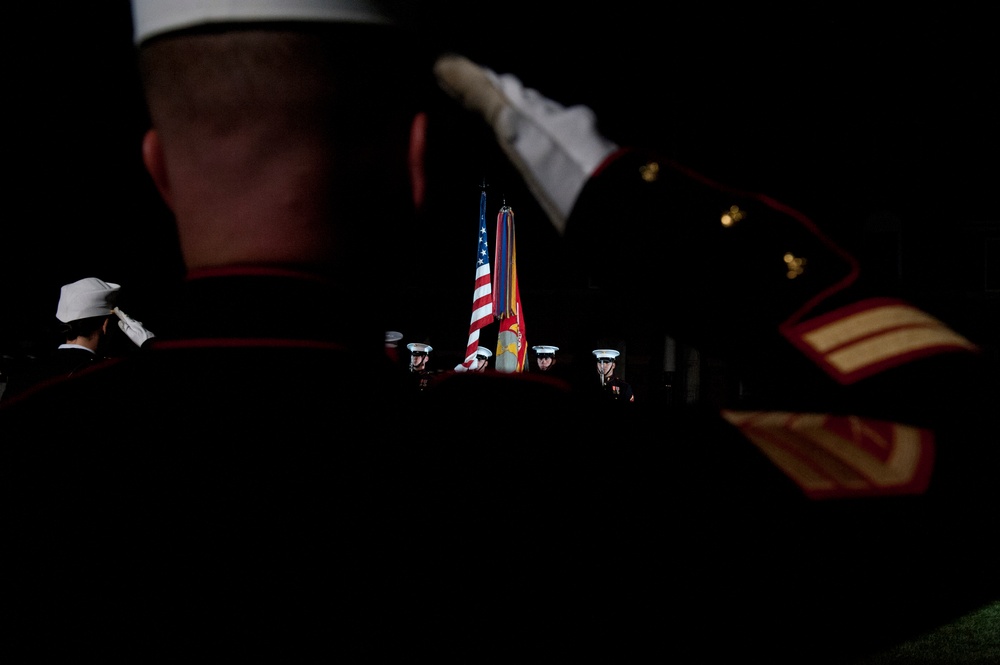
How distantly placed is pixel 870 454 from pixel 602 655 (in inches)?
10.8

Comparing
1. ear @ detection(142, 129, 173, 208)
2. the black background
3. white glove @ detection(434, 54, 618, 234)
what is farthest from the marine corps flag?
white glove @ detection(434, 54, 618, 234)

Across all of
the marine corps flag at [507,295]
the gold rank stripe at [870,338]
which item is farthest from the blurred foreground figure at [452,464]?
the marine corps flag at [507,295]

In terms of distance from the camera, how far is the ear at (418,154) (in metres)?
0.64

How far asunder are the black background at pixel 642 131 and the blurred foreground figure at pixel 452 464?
93 mm

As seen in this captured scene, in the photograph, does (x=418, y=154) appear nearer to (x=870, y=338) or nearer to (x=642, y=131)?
(x=870, y=338)

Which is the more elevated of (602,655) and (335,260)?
(335,260)

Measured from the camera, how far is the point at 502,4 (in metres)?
5.21

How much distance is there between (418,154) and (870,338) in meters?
0.42

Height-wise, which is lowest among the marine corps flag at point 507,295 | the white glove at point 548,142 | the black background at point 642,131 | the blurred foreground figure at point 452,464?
the blurred foreground figure at point 452,464

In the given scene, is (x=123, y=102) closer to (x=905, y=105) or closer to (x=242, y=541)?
(x=242, y=541)

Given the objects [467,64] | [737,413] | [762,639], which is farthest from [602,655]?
[467,64]

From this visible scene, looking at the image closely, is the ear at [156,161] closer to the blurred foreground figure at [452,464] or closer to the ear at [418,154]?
the blurred foreground figure at [452,464]

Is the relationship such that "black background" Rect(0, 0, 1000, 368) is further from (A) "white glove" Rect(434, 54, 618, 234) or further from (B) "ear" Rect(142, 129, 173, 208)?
(B) "ear" Rect(142, 129, 173, 208)

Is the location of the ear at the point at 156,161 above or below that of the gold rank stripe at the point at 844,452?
above
